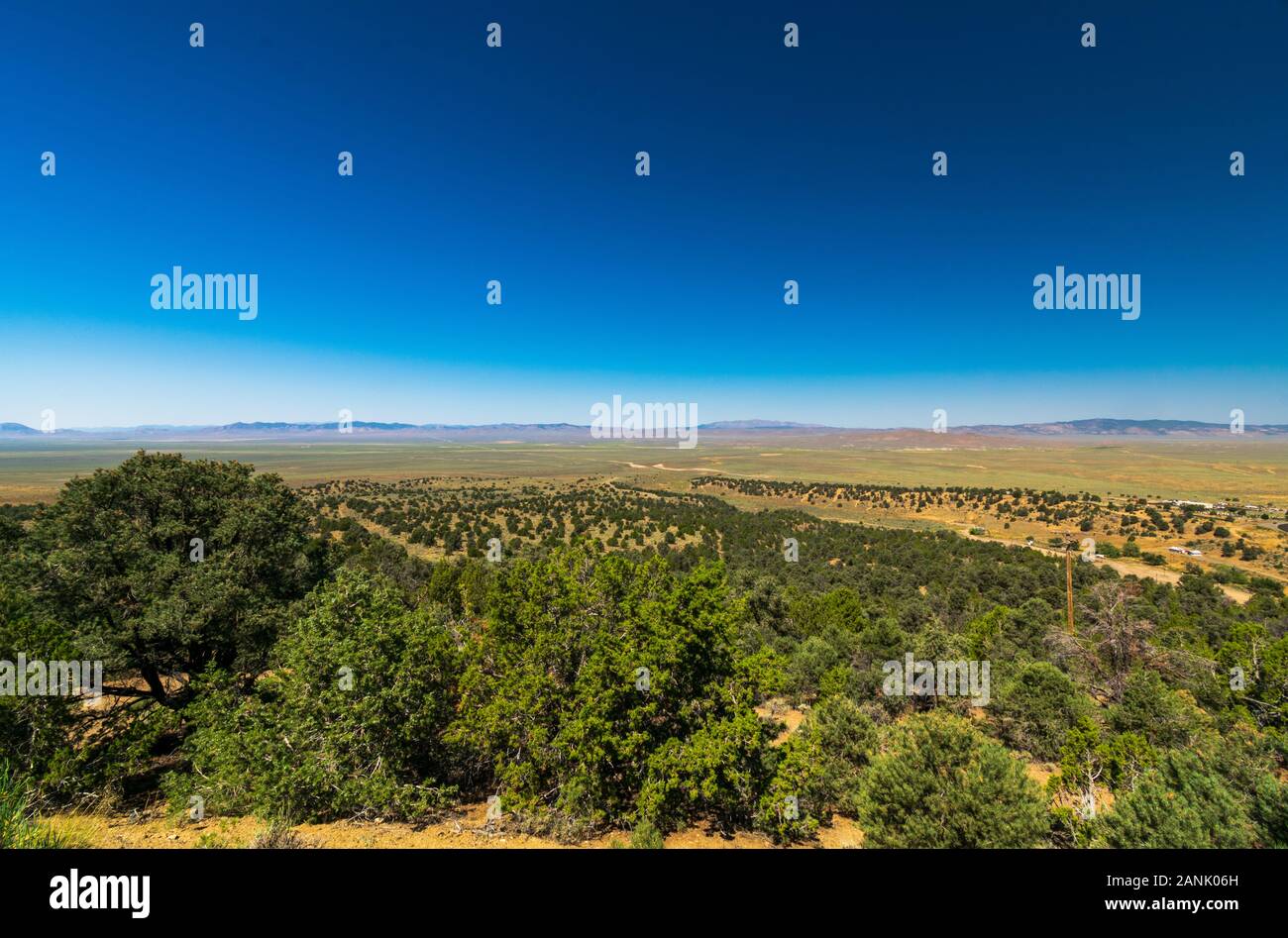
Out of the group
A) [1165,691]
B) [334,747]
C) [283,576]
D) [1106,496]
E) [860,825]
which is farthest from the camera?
[1106,496]

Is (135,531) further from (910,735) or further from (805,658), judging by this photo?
(805,658)

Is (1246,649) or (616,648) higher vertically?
(616,648)

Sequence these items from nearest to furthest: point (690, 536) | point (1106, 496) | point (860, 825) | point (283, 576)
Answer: point (860, 825) < point (283, 576) < point (690, 536) < point (1106, 496)

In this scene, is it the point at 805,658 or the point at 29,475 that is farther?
the point at 29,475

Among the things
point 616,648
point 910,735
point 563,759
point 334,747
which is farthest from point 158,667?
point 910,735

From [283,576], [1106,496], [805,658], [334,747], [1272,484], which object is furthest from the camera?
[1272,484]

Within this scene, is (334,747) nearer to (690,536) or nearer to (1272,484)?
(690,536)

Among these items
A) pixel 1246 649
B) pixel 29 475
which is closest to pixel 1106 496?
pixel 1246 649

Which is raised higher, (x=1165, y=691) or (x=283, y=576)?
(x=283, y=576)

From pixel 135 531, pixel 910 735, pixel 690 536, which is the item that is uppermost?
pixel 135 531
